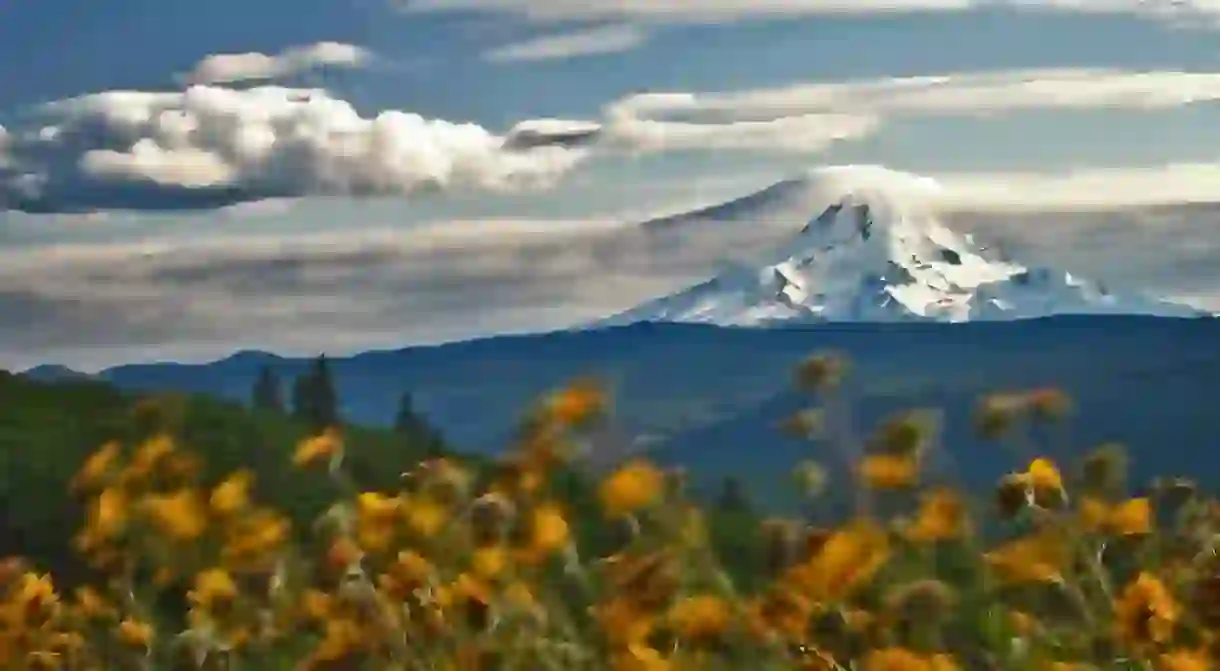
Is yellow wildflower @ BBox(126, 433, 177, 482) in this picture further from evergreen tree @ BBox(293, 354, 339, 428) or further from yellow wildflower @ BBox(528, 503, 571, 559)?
evergreen tree @ BBox(293, 354, 339, 428)

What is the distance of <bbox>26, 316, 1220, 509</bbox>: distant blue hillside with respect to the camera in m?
2.43

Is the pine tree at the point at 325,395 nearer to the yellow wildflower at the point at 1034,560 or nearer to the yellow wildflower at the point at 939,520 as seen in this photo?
the yellow wildflower at the point at 939,520

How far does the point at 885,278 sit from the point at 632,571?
1.23 metres

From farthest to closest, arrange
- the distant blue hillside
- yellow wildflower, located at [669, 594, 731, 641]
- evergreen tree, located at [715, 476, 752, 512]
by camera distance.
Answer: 1. the distant blue hillside
2. evergreen tree, located at [715, 476, 752, 512]
3. yellow wildflower, located at [669, 594, 731, 641]

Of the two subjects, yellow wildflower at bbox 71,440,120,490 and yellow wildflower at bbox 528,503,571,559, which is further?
yellow wildflower at bbox 71,440,120,490

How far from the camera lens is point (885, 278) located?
96.5 inches

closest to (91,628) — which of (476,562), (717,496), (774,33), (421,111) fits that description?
(476,562)

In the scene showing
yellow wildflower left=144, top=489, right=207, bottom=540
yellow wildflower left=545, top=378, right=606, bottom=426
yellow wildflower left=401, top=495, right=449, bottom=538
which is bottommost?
yellow wildflower left=144, top=489, right=207, bottom=540

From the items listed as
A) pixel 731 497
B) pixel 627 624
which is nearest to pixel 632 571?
pixel 627 624

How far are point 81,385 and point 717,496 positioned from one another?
3.89 feet

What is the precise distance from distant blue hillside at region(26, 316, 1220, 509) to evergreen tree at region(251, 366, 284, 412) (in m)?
0.10

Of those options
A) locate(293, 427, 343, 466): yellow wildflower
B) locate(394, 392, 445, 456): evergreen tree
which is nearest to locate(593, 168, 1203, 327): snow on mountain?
locate(394, 392, 445, 456): evergreen tree

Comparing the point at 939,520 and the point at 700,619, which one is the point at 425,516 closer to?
the point at 700,619

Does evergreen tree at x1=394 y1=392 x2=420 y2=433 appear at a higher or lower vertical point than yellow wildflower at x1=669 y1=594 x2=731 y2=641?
lower
